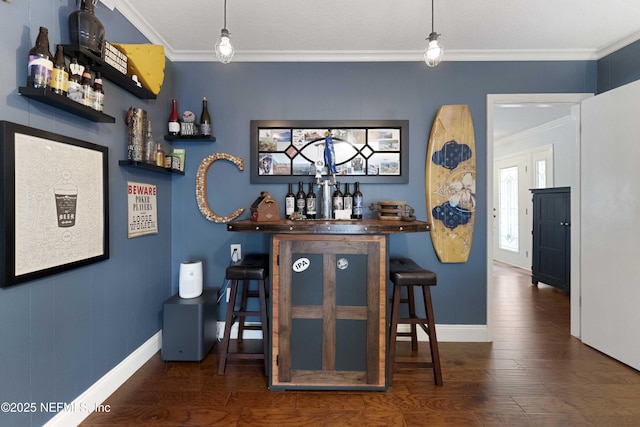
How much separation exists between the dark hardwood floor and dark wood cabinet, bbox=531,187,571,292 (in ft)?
5.90

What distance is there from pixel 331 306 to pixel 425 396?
82cm

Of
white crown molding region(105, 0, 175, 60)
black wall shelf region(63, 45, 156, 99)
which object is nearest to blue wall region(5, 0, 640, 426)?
white crown molding region(105, 0, 175, 60)

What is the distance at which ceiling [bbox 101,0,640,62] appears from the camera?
2.03 meters

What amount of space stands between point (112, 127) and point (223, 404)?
6.00ft

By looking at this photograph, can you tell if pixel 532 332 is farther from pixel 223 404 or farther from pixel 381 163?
pixel 223 404

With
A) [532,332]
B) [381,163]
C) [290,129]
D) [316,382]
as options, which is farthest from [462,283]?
[290,129]

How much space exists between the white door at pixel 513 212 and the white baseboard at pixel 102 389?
6.00 m

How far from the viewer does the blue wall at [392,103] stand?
2645 mm

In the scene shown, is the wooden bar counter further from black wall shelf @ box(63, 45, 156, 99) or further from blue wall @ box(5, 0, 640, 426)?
black wall shelf @ box(63, 45, 156, 99)

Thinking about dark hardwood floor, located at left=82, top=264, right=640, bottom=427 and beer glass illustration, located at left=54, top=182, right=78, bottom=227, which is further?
dark hardwood floor, located at left=82, top=264, right=640, bottom=427

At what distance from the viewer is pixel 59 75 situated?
1.38m

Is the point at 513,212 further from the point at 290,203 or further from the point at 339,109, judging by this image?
the point at 290,203

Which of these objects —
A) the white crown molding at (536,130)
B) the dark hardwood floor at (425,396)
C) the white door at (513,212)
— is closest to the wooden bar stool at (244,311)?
the dark hardwood floor at (425,396)

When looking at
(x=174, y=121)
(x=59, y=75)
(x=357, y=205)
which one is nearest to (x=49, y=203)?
(x=59, y=75)
